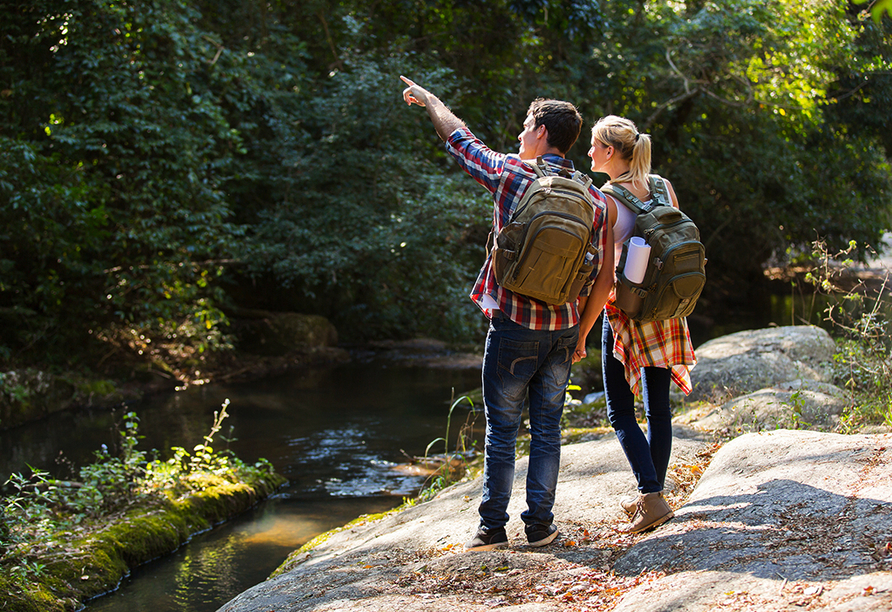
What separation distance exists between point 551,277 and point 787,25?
482 inches

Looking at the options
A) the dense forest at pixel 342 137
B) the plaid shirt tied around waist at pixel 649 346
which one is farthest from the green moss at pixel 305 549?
the dense forest at pixel 342 137

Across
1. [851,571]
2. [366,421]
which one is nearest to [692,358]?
[851,571]

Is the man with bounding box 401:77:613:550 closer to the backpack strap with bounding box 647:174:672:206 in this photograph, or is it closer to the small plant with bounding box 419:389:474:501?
the backpack strap with bounding box 647:174:672:206

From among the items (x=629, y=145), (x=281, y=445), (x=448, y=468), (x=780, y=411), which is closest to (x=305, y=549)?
(x=448, y=468)

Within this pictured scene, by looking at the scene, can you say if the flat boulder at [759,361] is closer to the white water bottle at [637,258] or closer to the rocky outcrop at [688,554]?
the rocky outcrop at [688,554]

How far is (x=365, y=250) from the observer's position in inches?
442

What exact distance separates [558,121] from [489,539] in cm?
185

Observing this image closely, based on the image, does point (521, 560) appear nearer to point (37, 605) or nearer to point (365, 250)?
point (37, 605)

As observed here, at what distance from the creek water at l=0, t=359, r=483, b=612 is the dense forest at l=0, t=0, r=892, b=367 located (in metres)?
1.39

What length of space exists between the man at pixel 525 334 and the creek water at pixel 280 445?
2.27 metres

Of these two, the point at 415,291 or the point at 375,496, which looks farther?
the point at 415,291

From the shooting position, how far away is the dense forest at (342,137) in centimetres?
926

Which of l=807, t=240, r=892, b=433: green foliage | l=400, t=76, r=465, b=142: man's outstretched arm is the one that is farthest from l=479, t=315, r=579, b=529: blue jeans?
l=807, t=240, r=892, b=433: green foliage

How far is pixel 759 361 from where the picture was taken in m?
7.04
